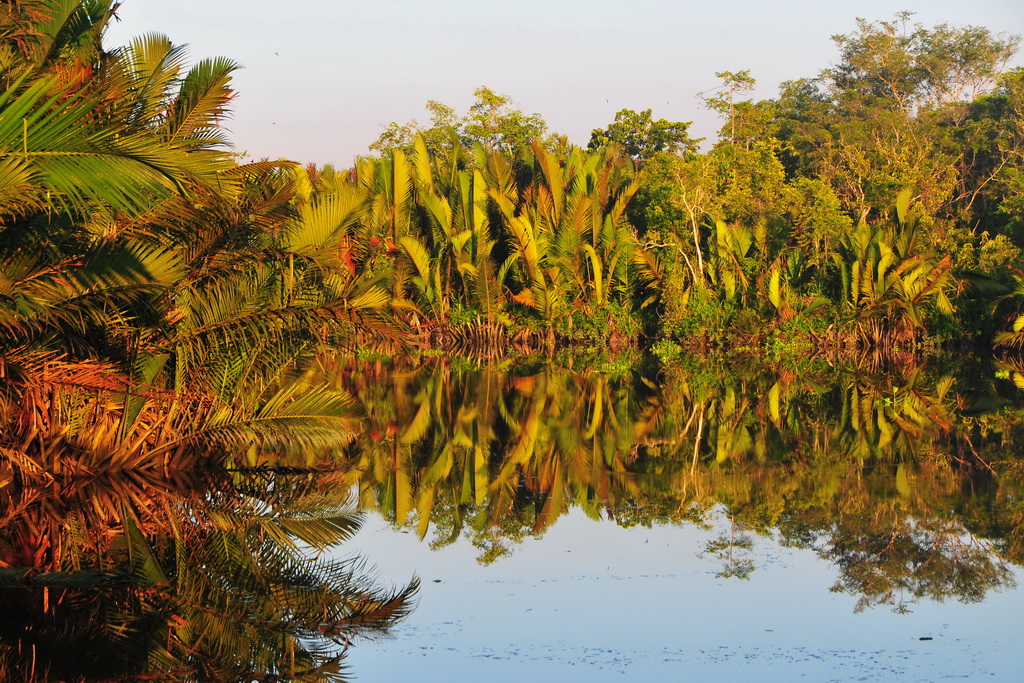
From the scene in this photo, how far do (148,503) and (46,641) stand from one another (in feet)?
9.09

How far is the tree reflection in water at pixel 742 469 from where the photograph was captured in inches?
290

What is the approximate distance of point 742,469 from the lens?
10.4 m

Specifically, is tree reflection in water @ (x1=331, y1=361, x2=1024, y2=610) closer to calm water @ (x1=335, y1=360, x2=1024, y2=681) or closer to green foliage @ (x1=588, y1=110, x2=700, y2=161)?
calm water @ (x1=335, y1=360, x2=1024, y2=681)

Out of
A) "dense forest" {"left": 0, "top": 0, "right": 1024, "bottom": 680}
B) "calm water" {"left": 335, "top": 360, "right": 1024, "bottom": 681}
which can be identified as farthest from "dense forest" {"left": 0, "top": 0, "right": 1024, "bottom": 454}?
"calm water" {"left": 335, "top": 360, "right": 1024, "bottom": 681}

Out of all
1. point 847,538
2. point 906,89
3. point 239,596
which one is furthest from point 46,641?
point 906,89

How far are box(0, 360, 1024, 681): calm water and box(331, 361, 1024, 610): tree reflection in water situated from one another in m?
0.04

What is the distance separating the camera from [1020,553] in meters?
7.22

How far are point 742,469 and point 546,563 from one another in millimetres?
3649

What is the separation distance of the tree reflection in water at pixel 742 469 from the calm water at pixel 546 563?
4cm

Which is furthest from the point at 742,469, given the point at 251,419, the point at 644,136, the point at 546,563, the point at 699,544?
the point at 644,136

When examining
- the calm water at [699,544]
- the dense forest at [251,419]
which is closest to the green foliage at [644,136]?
the dense forest at [251,419]

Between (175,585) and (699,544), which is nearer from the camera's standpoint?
(175,585)

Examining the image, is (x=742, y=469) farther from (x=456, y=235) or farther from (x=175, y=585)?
(x=456, y=235)

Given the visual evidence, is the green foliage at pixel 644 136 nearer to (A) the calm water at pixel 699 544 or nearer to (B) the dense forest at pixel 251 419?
(B) the dense forest at pixel 251 419
